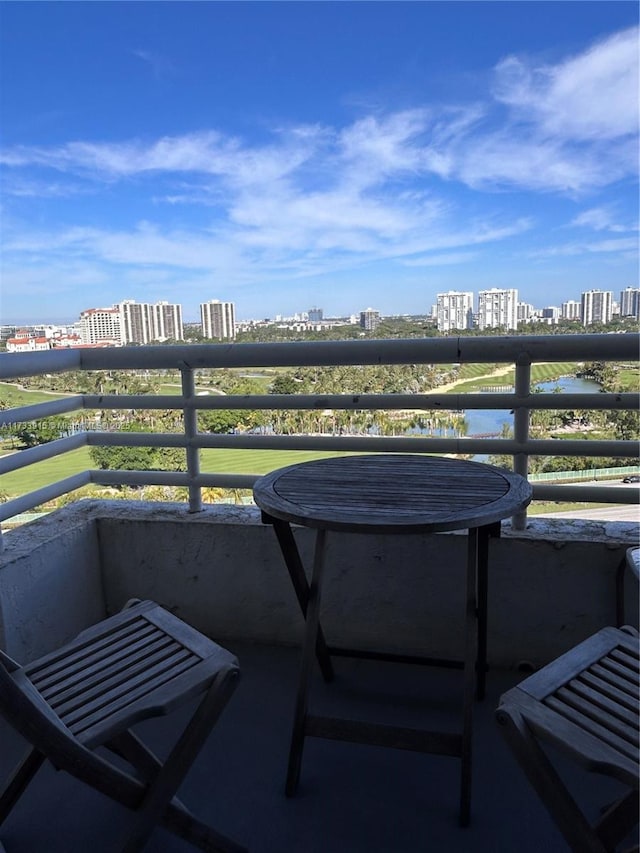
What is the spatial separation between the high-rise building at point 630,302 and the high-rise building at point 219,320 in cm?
287

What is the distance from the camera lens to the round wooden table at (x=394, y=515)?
1.60 meters

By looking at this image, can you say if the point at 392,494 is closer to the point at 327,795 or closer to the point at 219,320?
the point at 327,795

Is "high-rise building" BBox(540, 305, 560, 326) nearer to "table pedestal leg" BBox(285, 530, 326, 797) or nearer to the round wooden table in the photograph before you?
the round wooden table

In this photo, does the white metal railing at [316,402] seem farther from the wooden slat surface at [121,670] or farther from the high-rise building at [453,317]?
the high-rise building at [453,317]

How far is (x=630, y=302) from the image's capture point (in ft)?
9.21

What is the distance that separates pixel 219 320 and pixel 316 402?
4722 millimetres

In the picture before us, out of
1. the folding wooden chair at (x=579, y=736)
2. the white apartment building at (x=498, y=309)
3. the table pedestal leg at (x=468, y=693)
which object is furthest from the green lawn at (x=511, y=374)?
the folding wooden chair at (x=579, y=736)

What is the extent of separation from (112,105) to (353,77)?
56.3ft

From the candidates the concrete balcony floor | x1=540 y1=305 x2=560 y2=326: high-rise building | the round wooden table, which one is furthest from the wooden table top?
x1=540 y1=305 x2=560 y2=326: high-rise building

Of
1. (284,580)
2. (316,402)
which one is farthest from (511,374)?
(284,580)

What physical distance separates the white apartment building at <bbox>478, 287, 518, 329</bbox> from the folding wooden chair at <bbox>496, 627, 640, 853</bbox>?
2.25 metres

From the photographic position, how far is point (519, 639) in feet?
7.80

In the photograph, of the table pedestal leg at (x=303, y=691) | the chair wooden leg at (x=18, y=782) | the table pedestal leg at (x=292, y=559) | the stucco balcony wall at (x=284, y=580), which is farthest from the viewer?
the stucco balcony wall at (x=284, y=580)

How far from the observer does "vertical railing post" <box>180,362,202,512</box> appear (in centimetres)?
261
